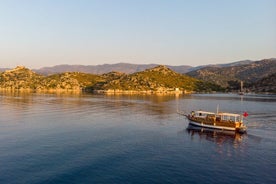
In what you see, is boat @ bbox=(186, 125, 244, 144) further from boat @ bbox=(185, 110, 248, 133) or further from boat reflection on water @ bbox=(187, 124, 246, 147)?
boat @ bbox=(185, 110, 248, 133)

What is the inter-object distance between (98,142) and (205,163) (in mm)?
34983

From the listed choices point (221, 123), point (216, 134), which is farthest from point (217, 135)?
point (221, 123)

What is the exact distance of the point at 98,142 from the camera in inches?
3469

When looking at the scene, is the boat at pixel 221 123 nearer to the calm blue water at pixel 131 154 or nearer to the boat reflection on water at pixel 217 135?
the boat reflection on water at pixel 217 135

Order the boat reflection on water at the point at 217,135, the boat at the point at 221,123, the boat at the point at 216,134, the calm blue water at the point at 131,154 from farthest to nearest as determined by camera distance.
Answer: the boat at the point at 221,123, the boat at the point at 216,134, the boat reflection on water at the point at 217,135, the calm blue water at the point at 131,154

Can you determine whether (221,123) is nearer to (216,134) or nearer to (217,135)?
(216,134)

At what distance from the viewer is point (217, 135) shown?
347 feet

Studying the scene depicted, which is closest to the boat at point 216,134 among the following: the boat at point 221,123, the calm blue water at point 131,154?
the calm blue water at point 131,154

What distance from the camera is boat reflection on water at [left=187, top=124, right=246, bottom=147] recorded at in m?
95.9

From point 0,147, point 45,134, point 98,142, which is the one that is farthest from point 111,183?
point 45,134

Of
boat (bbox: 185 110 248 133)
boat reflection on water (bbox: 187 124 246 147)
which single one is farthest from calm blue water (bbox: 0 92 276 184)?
boat (bbox: 185 110 248 133)

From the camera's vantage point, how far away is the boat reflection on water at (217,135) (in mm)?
95938

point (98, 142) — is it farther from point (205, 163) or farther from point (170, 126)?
point (170, 126)

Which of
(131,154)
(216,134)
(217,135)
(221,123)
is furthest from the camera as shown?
(221,123)
